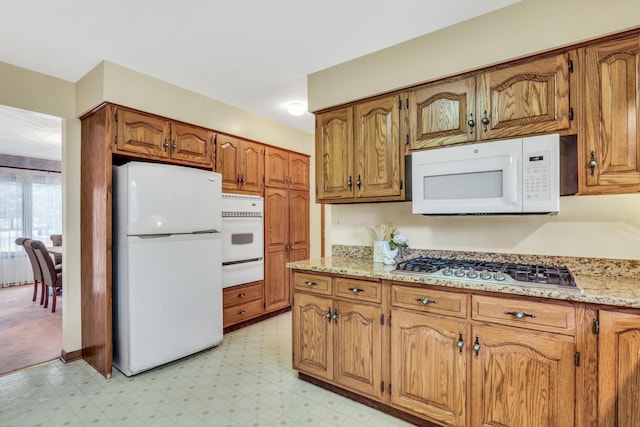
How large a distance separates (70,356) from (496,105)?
12.6 feet

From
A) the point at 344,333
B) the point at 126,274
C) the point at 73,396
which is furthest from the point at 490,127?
the point at 73,396

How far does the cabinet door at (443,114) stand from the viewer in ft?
6.75

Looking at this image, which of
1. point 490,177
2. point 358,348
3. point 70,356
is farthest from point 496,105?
point 70,356

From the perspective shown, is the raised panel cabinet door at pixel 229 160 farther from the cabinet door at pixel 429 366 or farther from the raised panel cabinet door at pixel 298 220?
the cabinet door at pixel 429 366

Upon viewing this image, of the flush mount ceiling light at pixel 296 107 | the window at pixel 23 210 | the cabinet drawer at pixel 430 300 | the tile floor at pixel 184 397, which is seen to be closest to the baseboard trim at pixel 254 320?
the tile floor at pixel 184 397

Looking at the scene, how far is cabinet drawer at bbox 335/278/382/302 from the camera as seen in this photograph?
2.08 meters

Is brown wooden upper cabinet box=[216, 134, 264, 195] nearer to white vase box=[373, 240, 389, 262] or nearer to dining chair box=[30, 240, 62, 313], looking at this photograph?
white vase box=[373, 240, 389, 262]

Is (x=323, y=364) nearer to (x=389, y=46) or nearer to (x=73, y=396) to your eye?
(x=73, y=396)

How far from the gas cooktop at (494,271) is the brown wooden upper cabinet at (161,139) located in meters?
2.19

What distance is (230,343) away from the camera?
3246 mm

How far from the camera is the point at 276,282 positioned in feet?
13.4

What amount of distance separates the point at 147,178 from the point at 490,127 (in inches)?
97.2

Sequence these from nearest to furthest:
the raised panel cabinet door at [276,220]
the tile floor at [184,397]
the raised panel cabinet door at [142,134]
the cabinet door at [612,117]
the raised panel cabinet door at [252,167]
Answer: the cabinet door at [612,117] < the tile floor at [184,397] < the raised panel cabinet door at [142,134] < the raised panel cabinet door at [252,167] < the raised panel cabinet door at [276,220]

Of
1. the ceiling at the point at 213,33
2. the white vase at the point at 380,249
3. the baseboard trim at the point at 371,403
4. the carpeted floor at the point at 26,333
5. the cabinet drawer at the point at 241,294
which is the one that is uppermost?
the ceiling at the point at 213,33
